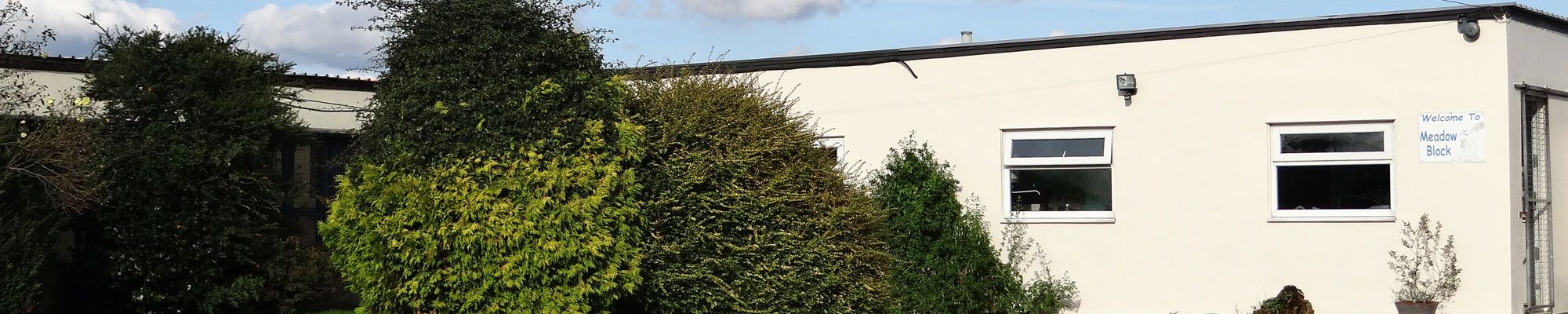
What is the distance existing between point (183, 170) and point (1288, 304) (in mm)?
8616

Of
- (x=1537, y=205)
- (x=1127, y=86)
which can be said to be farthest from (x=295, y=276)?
(x=1537, y=205)

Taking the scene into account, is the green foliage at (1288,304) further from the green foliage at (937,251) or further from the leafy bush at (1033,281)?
the green foliage at (937,251)

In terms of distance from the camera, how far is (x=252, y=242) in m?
11.0

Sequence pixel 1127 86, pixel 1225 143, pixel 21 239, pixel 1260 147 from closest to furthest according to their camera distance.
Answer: pixel 21 239
pixel 1260 147
pixel 1225 143
pixel 1127 86

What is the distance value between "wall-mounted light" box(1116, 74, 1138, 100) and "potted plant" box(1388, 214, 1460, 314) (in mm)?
2267

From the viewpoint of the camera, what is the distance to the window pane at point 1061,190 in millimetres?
10977

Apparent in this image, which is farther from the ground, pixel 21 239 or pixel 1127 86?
pixel 1127 86

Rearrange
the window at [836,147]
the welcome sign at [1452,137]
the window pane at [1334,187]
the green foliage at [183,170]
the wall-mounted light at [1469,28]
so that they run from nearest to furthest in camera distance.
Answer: the wall-mounted light at [1469,28], the welcome sign at [1452,137], the window pane at [1334,187], the green foliage at [183,170], the window at [836,147]

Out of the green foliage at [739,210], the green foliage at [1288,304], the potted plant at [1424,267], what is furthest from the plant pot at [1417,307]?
the green foliage at [739,210]

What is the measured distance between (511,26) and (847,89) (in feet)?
16.1

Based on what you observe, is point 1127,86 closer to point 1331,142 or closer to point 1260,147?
point 1260,147

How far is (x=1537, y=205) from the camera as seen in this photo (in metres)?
10.2

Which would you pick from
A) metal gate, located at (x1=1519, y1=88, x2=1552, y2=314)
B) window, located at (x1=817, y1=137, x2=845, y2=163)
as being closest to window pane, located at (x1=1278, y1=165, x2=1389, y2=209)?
metal gate, located at (x1=1519, y1=88, x2=1552, y2=314)

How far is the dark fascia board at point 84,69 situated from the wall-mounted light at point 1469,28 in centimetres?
755
